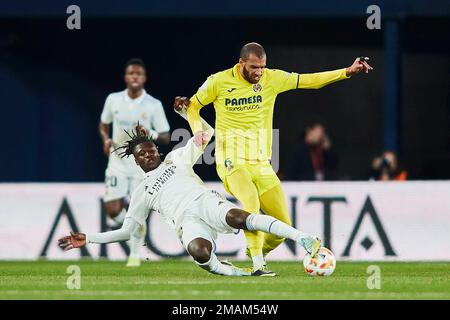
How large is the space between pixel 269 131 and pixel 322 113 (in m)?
11.0

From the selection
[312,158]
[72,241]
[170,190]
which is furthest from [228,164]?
[312,158]

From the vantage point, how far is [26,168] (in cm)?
2128

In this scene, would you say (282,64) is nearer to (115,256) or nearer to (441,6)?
(441,6)

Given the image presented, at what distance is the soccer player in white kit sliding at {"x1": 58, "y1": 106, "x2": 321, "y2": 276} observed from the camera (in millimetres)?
11523

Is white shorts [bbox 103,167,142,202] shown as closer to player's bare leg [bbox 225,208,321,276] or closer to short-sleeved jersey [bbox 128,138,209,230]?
short-sleeved jersey [bbox 128,138,209,230]

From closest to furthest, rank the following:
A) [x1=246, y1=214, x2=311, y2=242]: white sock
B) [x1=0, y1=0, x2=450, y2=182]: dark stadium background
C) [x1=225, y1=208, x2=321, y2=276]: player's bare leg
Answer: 1. [x1=225, y1=208, x2=321, y2=276]: player's bare leg
2. [x1=246, y1=214, x2=311, y2=242]: white sock
3. [x1=0, y1=0, x2=450, y2=182]: dark stadium background

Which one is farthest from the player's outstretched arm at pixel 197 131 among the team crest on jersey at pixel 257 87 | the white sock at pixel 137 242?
the white sock at pixel 137 242

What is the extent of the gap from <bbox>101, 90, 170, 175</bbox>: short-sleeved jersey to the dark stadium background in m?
4.12

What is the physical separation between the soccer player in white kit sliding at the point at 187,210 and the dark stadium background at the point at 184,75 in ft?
24.0

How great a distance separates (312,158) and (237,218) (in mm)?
6977

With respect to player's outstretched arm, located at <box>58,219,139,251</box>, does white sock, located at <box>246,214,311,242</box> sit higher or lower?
higher

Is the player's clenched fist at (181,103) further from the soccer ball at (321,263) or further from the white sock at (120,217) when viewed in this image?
the white sock at (120,217)

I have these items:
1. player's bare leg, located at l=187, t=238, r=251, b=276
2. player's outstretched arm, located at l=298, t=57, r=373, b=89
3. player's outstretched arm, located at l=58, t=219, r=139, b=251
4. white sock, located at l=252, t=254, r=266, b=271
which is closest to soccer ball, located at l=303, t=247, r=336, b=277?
white sock, located at l=252, t=254, r=266, b=271

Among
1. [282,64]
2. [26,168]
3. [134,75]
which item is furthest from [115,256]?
[282,64]
